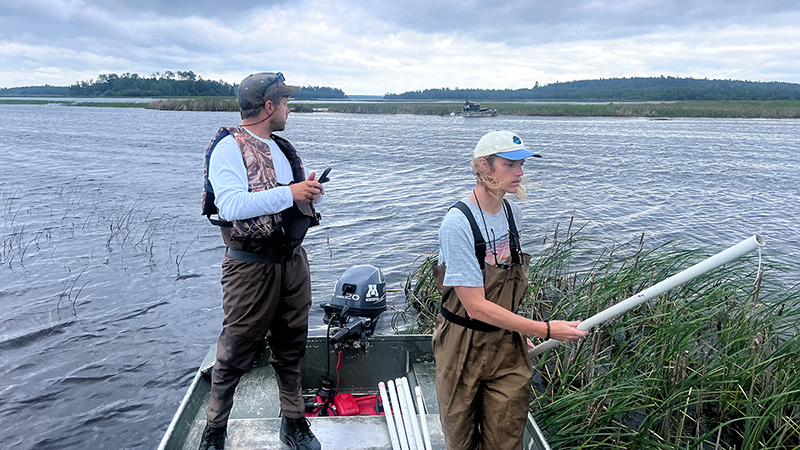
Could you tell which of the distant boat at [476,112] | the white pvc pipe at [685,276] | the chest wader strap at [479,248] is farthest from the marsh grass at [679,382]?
the distant boat at [476,112]

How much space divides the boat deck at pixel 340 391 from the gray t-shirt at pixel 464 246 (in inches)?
57.8

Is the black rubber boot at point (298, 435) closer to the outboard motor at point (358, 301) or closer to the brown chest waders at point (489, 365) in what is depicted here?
the outboard motor at point (358, 301)

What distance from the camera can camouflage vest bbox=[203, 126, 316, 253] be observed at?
2.97m

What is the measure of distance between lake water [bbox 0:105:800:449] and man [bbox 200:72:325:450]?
2880 mm

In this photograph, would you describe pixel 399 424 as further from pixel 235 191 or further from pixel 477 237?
pixel 235 191

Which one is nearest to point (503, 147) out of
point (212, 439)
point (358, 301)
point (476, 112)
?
point (358, 301)

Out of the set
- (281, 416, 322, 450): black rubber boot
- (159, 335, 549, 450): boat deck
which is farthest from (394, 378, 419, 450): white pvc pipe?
(281, 416, 322, 450): black rubber boot

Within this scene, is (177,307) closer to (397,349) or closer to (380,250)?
(380,250)

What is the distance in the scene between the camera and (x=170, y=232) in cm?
1181

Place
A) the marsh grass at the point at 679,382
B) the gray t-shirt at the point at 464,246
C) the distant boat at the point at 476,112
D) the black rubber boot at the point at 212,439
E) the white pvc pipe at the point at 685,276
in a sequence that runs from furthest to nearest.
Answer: the distant boat at the point at 476,112 → the marsh grass at the point at 679,382 → the black rubber boot at the point at 212,439 → the gray t-shirt at the point at 464,246 → the white pvc pipe at the point at 685,276

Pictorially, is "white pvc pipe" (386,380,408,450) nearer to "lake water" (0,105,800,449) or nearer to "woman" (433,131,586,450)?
"woman" (433,131,586,450)

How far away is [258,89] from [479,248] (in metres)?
1.59

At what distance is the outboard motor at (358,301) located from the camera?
4375 millimetres

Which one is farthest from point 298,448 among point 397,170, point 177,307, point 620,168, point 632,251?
point 620,168
